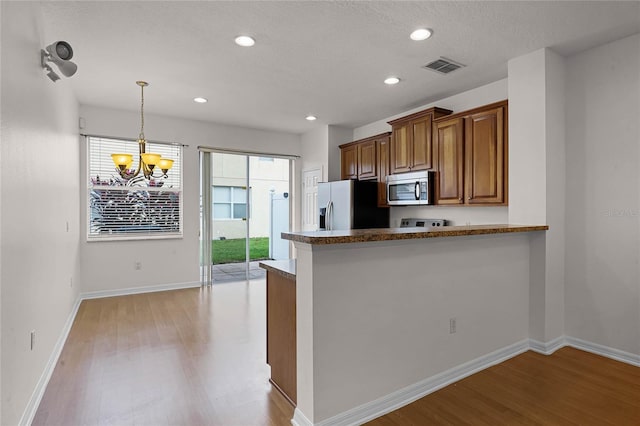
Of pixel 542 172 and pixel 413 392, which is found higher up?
pixel 542 172

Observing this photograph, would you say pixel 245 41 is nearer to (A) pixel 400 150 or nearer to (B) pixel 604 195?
(A) pixel 400 150

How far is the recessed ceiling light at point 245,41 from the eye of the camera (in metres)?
2.83

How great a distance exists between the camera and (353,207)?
4.96m

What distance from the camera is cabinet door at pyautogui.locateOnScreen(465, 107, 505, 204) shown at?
133 inches

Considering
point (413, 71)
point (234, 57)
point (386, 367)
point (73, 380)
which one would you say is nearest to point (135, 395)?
point (73, 380)

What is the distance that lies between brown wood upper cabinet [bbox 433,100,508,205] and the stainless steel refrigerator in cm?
A: 119

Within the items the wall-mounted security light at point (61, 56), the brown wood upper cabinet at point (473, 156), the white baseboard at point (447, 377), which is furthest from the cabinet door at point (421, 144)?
the wall-mounted security light at point (61, 56)

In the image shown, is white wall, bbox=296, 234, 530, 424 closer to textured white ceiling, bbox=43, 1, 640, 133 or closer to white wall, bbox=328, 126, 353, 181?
textured white ceiling, bbox=43, 1, 640, 133

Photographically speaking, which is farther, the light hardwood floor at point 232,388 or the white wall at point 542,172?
the white wall at point 542,172

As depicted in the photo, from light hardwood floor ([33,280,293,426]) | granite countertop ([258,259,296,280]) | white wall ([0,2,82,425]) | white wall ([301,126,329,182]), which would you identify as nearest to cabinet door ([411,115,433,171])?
white wall ([301,126,329,182])

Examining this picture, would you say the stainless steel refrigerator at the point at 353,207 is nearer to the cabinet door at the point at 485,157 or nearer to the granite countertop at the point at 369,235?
the cabinet door at the point at 485,157

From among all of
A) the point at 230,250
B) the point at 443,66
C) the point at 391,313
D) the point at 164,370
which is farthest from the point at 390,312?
the point at 230,250

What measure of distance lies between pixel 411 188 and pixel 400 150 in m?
0.57

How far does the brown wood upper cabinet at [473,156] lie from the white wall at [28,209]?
3656mm
